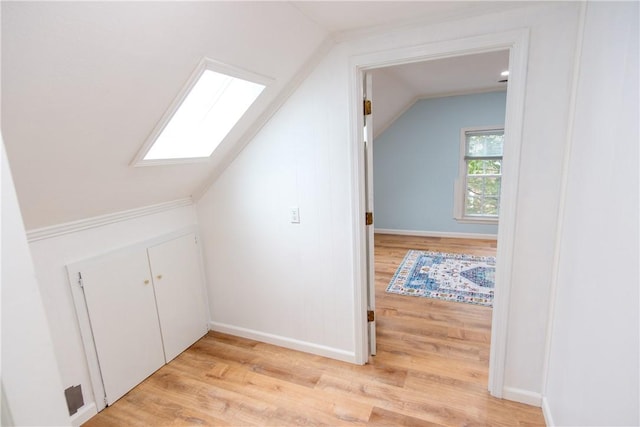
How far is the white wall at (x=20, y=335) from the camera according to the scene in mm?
477

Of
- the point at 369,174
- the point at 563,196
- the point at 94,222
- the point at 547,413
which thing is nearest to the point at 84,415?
the point at 94,222

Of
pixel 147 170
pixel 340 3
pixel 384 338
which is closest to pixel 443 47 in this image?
pixel 340 3

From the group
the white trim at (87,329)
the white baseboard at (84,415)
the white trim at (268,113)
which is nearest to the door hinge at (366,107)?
the white trim at (268,113)

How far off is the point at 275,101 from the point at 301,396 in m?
1.87

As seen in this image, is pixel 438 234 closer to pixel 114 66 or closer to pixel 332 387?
pixel 332 387

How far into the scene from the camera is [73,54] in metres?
1.09

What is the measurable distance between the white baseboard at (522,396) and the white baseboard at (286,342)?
938 mm

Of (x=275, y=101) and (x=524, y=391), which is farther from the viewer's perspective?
(x=275, y=101)

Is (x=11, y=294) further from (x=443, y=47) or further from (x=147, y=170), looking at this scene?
(x=443, y=47)

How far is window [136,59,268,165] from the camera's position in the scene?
193cm

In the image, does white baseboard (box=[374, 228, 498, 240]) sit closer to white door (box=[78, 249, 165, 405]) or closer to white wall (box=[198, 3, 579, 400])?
white wall (box=[198, 3, 579, 400])

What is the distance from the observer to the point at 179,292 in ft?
8.24

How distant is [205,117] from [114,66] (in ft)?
3.05

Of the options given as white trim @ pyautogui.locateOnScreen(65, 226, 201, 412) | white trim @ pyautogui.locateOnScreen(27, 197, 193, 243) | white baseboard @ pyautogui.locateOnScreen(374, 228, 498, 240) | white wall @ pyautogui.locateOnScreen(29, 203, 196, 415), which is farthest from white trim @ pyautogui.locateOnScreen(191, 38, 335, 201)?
white baseboard @ pyautogui.locateOnScreen(374, 228, 498, 240)
